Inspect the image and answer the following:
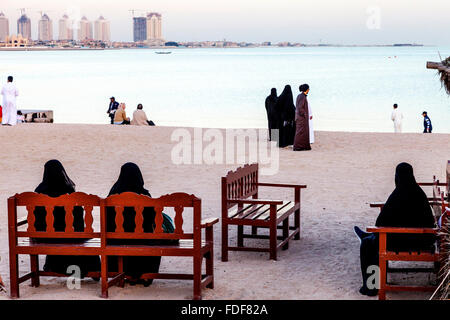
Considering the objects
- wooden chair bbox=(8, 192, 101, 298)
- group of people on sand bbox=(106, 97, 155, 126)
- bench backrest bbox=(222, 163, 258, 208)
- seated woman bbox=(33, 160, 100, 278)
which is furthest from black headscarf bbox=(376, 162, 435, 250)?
group of people on sand bbox=(106, 97, 155, 126)

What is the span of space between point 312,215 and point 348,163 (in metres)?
5.04

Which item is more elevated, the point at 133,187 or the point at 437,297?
the point at 133,187

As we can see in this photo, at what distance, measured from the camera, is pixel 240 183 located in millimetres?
7711

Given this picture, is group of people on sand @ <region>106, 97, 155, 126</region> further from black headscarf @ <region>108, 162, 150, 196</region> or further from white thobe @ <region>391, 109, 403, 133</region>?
black headscarf @ <region>108, 162, 150, 196</region>

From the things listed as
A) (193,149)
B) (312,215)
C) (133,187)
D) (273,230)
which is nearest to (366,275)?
(273,230)


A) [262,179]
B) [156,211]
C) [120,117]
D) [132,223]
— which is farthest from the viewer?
[120,117]

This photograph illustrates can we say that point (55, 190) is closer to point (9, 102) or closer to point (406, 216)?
point (406, 216)

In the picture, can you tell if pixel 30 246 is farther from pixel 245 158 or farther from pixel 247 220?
pixel 245 158

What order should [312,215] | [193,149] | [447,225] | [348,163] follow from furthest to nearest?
[193,149], [348,163], [312,215], [447,225]

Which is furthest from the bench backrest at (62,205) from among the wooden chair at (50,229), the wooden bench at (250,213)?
the wooden bench at (250,213)

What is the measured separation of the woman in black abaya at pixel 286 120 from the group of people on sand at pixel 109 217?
34.2 feet

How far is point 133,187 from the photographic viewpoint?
239 inches

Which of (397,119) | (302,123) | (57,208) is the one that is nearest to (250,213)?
(57,208)

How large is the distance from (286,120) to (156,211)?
36.7 feet
